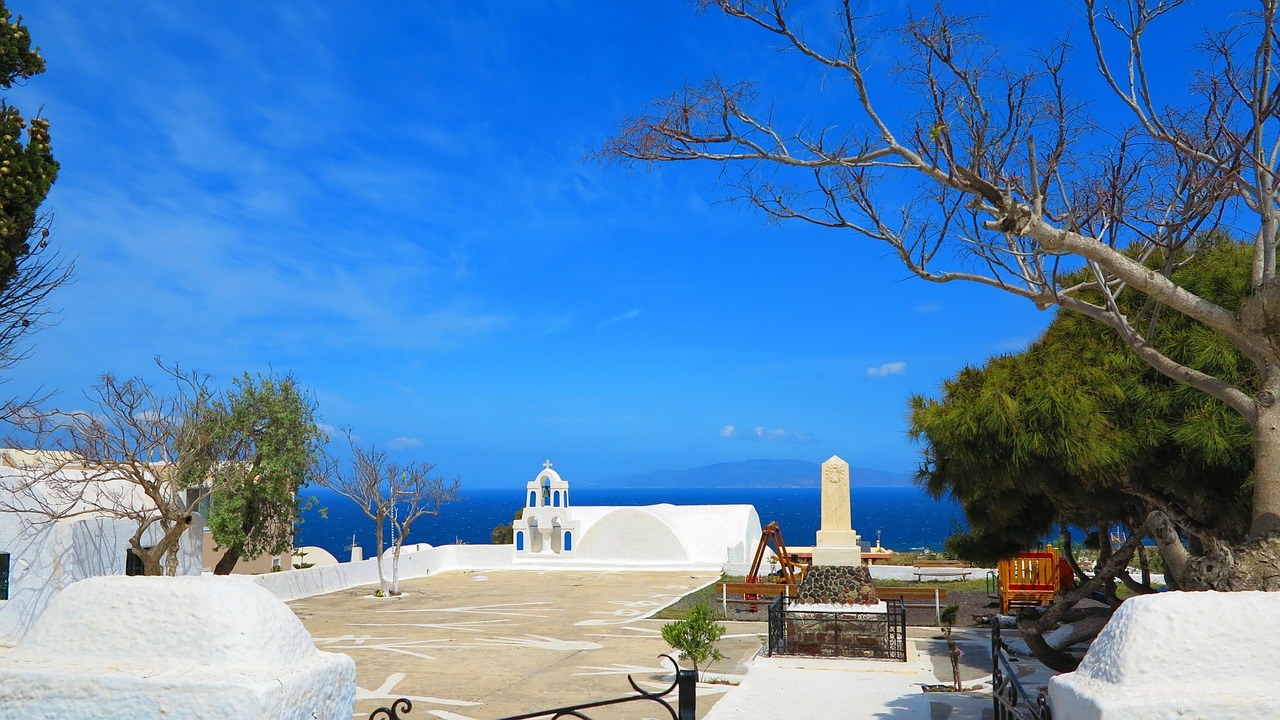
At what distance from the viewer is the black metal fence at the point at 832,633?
14.4m

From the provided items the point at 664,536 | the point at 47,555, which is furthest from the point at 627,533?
the point at 47,555

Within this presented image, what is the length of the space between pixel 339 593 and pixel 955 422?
2075cm

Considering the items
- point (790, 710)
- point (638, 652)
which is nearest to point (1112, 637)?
point (790, 710)

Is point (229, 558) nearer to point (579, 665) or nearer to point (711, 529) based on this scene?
point (579, 665)

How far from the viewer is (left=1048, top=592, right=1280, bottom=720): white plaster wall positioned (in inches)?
154

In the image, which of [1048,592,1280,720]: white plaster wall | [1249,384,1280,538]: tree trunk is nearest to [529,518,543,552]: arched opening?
[1249,384,1280,538]: tree trunk

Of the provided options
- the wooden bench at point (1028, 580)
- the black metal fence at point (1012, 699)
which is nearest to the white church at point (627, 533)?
the wooden bench at point (1028, 580)

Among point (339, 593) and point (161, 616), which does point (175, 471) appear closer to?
point (339, 593)

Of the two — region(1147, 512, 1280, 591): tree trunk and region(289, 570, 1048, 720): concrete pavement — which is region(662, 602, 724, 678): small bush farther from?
region(1147, 512, 1280, 591): tree trunk

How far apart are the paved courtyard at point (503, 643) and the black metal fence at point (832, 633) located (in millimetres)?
843

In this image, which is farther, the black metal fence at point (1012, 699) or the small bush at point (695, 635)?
the small bush at point (695, 635)

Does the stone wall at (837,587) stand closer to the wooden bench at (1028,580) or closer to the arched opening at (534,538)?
the wooden bench at (1028,580)

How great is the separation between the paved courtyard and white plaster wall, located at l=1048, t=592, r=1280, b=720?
25.0 feet

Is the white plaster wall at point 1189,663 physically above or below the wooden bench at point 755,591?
above
